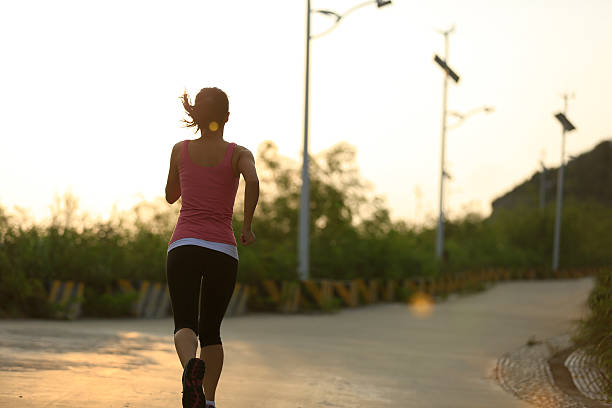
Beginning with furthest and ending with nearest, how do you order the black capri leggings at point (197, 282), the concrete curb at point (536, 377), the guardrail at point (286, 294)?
the guardrail at point (286, 294) → the concrete curb at point (536, 377) → the black capri leggings at point (197, 282)

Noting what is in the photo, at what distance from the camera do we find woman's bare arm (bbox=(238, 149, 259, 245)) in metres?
5.39

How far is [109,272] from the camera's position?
1572 centimetres

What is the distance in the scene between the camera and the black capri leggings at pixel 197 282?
5277 millimetres

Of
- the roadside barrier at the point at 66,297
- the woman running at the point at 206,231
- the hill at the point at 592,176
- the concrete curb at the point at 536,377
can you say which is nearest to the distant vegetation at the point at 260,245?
the roadside barrier at the point at 66,297

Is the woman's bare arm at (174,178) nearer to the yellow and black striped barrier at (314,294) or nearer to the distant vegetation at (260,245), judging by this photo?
the distant vegetation at (260,245)

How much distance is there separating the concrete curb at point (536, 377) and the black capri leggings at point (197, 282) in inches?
144

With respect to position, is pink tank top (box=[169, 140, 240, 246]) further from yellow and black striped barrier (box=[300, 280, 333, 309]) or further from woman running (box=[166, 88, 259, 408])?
yellow and black striped barrier (box=[300, 280, 333, 309])

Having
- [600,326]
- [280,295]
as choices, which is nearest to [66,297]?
[280,295]

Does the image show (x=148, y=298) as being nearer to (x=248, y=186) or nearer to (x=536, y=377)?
(x=536, y=377)

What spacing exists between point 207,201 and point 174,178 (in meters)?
0.41

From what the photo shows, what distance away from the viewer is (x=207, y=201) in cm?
535

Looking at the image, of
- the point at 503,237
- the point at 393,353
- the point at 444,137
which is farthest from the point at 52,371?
the point at 503,237

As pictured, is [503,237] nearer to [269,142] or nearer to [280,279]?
[269,142]

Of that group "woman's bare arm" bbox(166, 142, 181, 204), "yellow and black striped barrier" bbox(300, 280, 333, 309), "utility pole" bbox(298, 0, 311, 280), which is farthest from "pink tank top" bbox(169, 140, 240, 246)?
"utility pole" bbox(298, 0, 311, 280)
